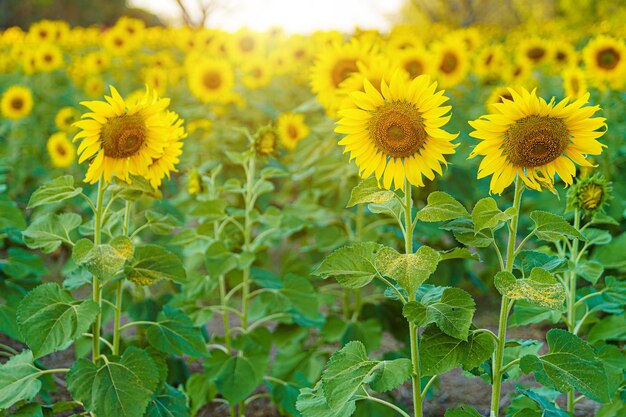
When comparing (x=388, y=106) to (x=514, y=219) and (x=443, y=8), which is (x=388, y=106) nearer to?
(x=514, y=219)

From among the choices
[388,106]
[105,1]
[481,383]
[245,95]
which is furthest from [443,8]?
[388,106]

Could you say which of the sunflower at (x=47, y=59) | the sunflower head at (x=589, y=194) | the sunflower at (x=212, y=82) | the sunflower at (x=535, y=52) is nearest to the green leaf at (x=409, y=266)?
the sunflower head at (x=589, y=194)

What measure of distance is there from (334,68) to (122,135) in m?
1.60

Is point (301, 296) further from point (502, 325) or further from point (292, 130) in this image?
point (292, 130)

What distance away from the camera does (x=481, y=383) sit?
333 centimetres

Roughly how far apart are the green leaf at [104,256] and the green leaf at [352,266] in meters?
0.57

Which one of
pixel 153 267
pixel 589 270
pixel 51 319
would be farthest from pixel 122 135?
pixel 589 270

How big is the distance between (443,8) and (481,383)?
17040 mm

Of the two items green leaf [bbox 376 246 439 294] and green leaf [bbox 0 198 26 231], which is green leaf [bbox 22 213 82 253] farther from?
green leaf [bbox 376 246 439 294]

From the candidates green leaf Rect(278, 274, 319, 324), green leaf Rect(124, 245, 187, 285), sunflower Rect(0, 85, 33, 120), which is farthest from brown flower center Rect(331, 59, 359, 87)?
sunflower Rect(0, 85, 33, 120)

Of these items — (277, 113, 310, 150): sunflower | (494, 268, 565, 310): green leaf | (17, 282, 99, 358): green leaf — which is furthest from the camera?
(277, 113, 310, 150): sunflower

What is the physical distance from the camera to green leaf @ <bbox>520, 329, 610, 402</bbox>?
171 cm

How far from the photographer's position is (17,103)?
5.44 m

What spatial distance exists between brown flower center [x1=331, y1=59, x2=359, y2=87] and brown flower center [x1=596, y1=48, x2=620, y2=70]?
5.67 feet
